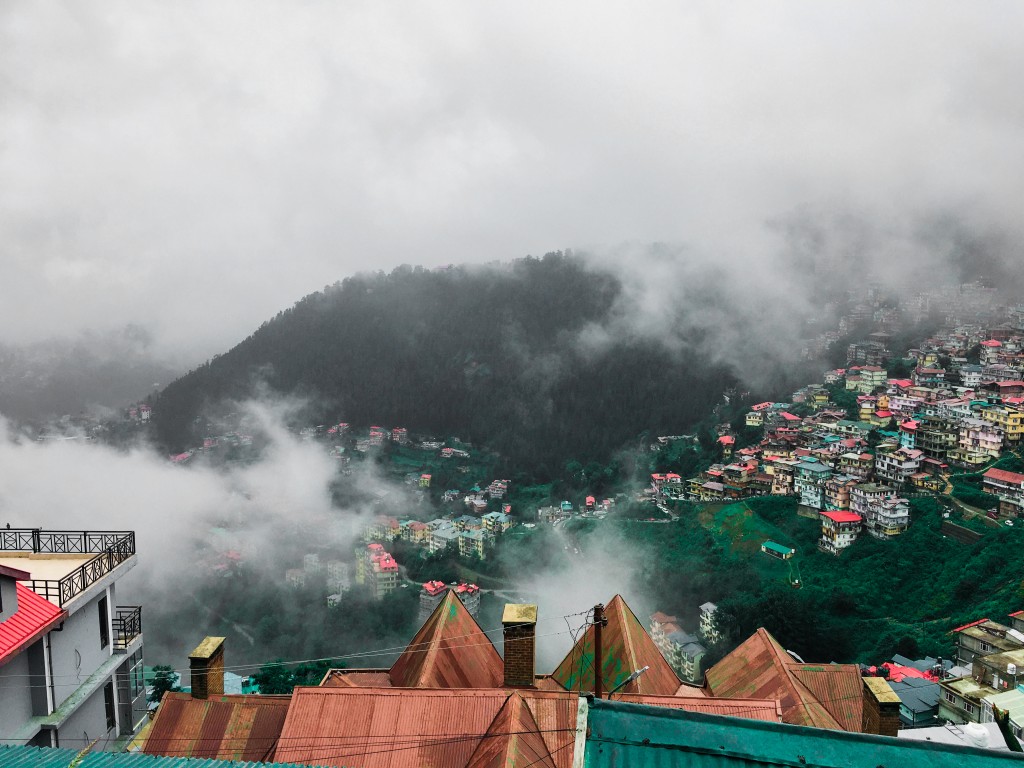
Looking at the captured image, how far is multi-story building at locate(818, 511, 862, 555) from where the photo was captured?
154 feet

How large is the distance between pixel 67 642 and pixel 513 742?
6.68 metres

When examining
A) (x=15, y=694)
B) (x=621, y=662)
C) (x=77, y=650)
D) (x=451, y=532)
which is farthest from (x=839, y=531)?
(x=15, y=694)

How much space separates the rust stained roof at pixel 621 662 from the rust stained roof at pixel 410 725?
3.37m

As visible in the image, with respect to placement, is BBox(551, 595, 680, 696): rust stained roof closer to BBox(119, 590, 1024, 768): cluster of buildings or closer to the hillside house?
BBox(119, 590, 1024, 768): cluster of buildings

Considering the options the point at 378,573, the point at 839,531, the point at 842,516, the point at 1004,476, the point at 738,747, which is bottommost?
the point at 378,573

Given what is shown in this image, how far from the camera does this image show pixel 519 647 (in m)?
10.5

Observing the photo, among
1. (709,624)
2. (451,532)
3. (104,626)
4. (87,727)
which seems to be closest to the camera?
(87,727)

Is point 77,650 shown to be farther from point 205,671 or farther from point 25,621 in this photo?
point 205,671

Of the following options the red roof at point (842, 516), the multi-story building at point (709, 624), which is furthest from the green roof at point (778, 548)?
the multi-story building at point (709, 624)

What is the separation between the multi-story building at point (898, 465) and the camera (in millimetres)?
52375

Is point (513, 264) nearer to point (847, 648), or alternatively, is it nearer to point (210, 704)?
point (847, 648)

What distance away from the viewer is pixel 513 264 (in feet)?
463

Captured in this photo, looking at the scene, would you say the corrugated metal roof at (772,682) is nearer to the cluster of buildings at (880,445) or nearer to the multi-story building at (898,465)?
the cluster of buildings at (880,445)

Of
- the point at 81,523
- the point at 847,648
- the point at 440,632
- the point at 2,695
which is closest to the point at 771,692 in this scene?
the point at 440,632
